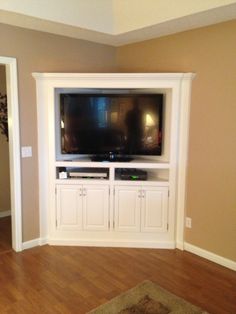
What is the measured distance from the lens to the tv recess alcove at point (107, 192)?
338cm

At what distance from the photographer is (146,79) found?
3279mm

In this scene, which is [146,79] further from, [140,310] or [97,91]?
[140,310]

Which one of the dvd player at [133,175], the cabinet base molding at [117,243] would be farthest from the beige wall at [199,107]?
the dvd player at [133,175]

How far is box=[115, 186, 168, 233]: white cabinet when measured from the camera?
11.3 ft

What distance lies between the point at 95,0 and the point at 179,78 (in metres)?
1.23

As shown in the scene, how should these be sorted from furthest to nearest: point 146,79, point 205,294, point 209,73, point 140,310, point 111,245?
1. point 111,245
2. point 146,79
3. point 209,73
4. point 205,294
5. point 140,310

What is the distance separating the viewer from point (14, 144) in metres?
3.23

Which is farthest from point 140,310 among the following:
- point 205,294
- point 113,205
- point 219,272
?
point 113,205


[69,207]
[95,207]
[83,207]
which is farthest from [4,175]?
[95,207]

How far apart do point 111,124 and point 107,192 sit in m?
0.81

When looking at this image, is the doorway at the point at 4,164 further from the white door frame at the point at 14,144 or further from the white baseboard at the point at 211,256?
the white baseboard at the point at 211,256

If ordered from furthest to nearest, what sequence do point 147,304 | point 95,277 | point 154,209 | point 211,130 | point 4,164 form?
point 4,164, point 154,209, point 211,130, point 95,277, point 147,304

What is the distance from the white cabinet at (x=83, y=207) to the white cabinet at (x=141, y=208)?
0.55 ft

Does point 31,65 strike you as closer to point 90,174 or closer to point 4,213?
point 90,174
